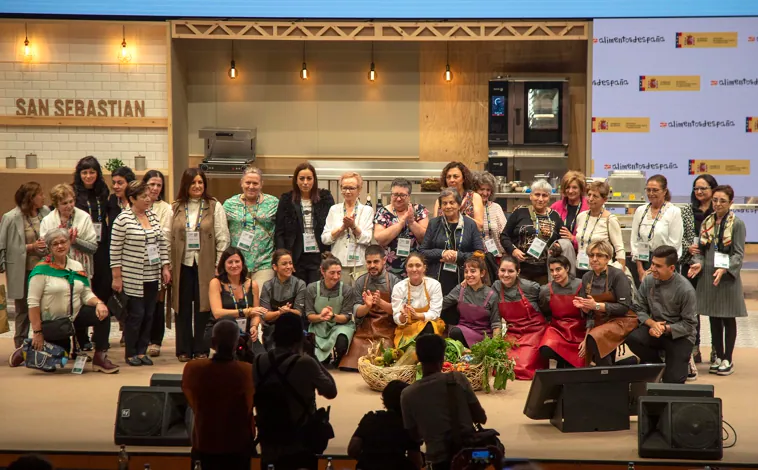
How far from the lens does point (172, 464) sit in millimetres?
4809

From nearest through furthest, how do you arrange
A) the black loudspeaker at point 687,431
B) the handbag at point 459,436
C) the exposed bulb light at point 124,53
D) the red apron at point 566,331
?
1. the handbag at point 459,436
2. the black loudspeaker at point 687,431
3. the red apron at point 566,331
4. the exposed bulb light at point 124,53

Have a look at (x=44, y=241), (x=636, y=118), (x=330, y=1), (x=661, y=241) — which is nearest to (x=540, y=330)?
(x=661, y=241)

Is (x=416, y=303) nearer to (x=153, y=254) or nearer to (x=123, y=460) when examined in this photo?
(x=153, y=254)

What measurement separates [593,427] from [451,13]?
6.64m

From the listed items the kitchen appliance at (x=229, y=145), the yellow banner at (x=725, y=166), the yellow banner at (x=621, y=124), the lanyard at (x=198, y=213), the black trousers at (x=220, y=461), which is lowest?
the black trousers at (x=220, y=461)

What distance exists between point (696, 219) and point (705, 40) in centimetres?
444

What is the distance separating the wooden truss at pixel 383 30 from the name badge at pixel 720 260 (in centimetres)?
475

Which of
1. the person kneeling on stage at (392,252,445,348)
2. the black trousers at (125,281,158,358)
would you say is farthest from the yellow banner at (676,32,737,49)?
the black trousers at (125,281,158,358)

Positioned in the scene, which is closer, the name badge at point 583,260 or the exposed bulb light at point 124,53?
the name badge at point 583,260

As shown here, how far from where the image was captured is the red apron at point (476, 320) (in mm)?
6688

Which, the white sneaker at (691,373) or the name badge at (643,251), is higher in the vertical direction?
the name badge at (643,251)

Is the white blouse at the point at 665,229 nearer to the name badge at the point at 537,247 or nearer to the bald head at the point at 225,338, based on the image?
the name badge at the point at 537,247

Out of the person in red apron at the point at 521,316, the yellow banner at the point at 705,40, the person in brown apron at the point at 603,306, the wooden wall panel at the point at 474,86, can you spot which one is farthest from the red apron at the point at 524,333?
the wooden wall panel at the point at 474,86

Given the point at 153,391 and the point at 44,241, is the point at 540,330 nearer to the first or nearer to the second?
the point at 153,391
